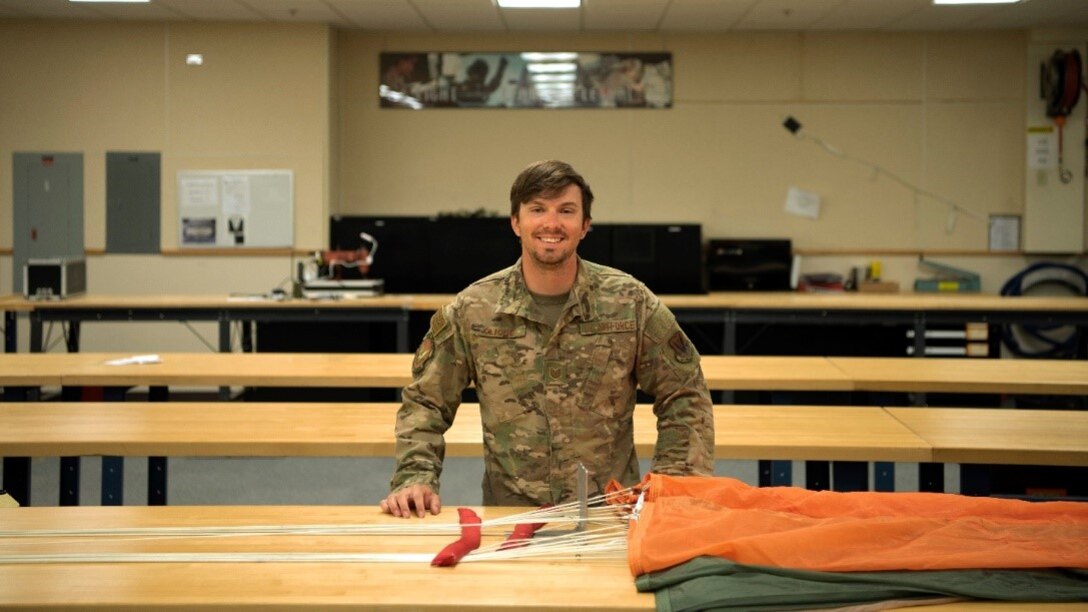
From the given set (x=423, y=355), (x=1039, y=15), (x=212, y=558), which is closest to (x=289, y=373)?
(x=423, y=355)

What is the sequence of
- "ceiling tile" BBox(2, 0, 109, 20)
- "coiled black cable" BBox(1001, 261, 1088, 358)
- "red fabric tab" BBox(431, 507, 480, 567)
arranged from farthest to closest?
"coiled black cable" BBox(1001, 261, 1088, 358) < "ceiling tile" BBox(2, 0, 109, 20) < "red fabric tab" BBox(431, 507, 480, 567)

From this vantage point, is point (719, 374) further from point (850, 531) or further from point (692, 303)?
point (692, 303)

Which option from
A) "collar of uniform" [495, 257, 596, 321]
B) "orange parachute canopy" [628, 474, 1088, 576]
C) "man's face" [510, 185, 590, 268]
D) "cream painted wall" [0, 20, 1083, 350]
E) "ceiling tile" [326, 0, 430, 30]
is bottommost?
"orange parachute canopy" [628, 474, 1088, 576]

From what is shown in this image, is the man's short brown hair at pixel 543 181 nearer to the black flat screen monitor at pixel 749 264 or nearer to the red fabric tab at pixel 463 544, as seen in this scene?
the red fabric tab at pixel 463 544

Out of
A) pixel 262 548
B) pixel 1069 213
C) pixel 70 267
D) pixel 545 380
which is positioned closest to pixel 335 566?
pixel 262 548

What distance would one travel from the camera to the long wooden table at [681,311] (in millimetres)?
7348

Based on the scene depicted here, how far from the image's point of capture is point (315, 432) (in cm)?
318

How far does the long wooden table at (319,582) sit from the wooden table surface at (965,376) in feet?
8.90

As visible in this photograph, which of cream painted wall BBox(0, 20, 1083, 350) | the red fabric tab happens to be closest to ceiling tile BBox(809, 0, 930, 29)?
cream painted wall BBox(0, 20, 1083, 350)

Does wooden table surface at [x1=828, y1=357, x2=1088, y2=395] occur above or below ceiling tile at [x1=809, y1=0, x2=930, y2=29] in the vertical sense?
below

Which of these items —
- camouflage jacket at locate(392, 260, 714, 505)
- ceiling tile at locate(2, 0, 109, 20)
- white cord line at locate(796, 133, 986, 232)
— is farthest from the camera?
white cord line at locate(796, 133, 986, 232)

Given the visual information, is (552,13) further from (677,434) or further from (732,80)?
(677,434)

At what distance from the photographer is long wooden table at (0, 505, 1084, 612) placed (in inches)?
62.1

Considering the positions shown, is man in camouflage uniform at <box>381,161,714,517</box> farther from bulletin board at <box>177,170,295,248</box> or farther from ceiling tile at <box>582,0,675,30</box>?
bulletin board at <box>177,170,295,248</box>
